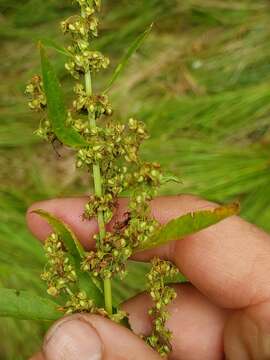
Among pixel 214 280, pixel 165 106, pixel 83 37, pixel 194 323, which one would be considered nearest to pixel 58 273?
pixel 83 37

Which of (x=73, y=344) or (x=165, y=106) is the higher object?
(x=165, y=106)

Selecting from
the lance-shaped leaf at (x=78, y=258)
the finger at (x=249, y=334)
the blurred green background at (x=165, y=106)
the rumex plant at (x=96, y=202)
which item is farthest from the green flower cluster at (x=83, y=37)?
the blurred green background at (x=165, y=106)

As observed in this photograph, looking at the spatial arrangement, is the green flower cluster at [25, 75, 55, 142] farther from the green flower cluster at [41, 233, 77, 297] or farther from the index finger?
the index finger

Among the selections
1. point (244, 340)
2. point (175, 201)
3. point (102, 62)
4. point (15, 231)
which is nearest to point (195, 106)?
point (15, 231)

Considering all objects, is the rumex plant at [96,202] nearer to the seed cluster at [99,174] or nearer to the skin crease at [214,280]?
the seed cluster at [99,174]

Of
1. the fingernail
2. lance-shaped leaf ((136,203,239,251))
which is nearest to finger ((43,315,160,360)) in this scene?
the fingernail

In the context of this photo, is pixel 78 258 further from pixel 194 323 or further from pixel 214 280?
pixel 194 323

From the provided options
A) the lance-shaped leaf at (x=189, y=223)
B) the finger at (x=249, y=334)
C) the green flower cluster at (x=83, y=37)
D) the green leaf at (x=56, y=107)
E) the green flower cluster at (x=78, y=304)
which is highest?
the green flower cluster at (x=83, y=37)
